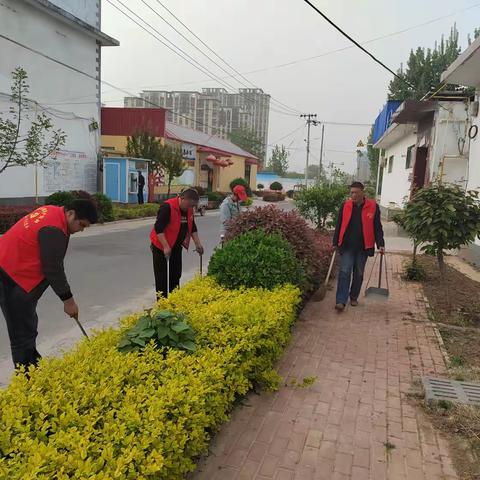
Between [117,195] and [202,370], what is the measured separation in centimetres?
1985

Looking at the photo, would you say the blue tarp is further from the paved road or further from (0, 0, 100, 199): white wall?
(0, 0, 100, 199): white wall

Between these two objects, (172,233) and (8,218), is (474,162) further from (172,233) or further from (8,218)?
(8,218)

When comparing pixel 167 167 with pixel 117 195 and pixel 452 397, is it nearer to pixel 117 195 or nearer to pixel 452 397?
pixel 117 195

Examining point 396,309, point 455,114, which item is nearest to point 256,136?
point 455,114

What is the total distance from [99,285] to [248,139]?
63.1 metres

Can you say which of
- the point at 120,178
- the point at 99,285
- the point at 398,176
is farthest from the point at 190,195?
the point at 120,178

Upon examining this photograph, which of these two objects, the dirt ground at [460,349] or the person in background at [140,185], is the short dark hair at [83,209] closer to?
the dirt ground at [460,349]

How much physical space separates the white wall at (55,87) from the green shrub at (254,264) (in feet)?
45.1

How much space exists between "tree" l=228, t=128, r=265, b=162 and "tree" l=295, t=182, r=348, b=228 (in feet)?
173

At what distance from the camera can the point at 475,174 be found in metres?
10.4

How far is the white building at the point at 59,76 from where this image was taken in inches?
649

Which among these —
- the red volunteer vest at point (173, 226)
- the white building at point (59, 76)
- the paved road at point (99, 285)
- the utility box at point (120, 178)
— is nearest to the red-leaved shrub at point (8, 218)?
the paved road at point (99, 285)

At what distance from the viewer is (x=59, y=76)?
19.1m

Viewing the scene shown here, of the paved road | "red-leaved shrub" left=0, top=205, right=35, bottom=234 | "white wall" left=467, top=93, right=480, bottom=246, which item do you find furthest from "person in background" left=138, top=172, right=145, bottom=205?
"white wall" left=467, top=93, right=480, bottom=246
